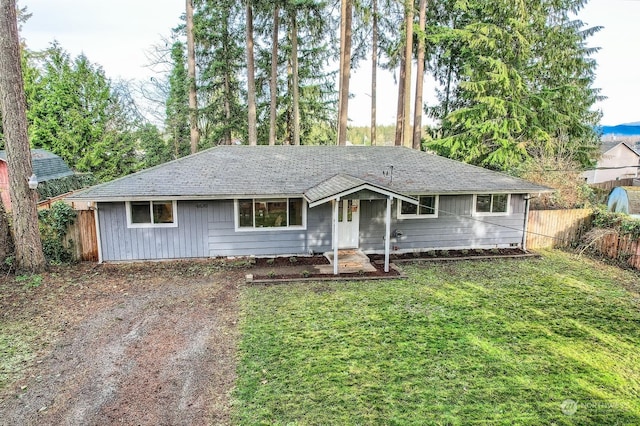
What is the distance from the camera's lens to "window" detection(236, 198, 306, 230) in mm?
10500

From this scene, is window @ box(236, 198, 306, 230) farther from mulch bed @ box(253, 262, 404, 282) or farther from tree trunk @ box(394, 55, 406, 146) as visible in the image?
tree trunk @ box(394, 55, 406, 146)

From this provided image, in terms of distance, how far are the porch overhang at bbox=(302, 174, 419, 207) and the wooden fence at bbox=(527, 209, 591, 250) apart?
18.4 feet

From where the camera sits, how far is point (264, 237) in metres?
10.7

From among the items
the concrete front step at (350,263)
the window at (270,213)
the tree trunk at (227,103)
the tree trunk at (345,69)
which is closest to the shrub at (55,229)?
the window at (270,213)

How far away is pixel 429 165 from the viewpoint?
501 inches

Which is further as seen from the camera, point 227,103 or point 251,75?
point 227,103

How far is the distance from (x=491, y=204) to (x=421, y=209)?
8.02 feet

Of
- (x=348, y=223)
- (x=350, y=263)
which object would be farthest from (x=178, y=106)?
(x=350, y=263)

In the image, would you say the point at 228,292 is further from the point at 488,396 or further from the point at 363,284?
the point at 488,396

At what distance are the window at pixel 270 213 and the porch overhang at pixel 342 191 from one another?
0.83 metres

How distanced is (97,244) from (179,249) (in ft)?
7.42

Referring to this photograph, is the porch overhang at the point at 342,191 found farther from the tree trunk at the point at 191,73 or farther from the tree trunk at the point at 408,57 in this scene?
the tree trunk at the point at 191,73

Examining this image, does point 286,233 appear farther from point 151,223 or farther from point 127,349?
point 127,349

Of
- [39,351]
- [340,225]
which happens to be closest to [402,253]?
[340,225]
